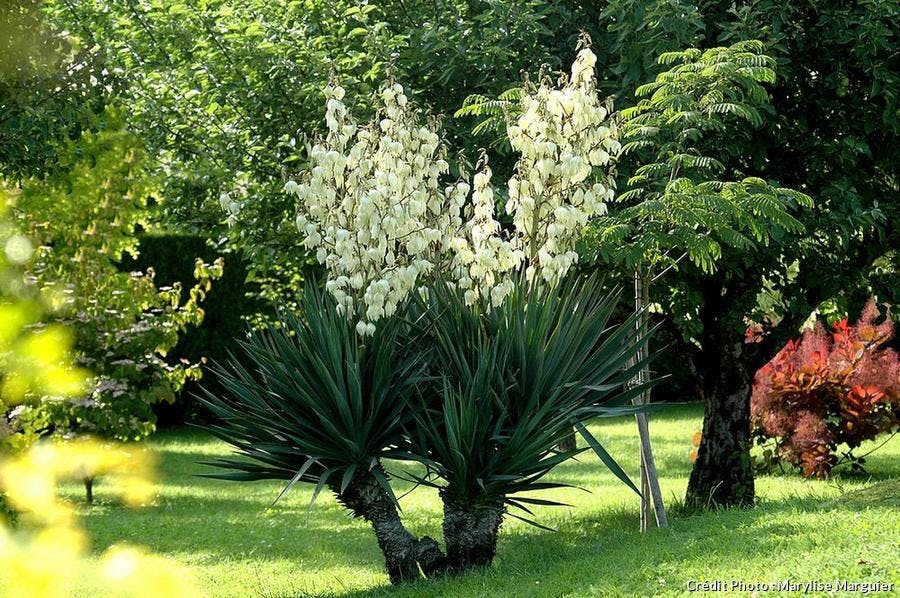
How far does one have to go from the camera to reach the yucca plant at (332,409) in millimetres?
5465

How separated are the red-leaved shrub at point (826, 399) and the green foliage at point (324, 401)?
21.7 feet

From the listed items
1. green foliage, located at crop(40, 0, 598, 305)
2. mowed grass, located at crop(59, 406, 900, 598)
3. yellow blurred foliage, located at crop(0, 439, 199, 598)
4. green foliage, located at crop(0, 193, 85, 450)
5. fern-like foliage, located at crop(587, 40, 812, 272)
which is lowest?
mowed grass, located at crop(59, 406, 900, 598)

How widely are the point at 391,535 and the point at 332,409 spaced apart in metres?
0.87

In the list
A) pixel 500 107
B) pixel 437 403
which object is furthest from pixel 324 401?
pixel 500 107

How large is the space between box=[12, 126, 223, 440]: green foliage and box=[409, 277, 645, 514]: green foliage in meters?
5.72

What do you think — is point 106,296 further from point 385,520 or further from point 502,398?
point 502,398

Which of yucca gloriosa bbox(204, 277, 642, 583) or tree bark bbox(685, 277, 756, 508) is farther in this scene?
tree bark bbox(685, 277, 756, 508)

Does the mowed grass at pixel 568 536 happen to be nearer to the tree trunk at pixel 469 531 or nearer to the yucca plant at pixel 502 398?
the tree trunk at pixel 469 531

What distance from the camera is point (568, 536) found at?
27.6 ft

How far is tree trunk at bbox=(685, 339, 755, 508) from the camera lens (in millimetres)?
9164

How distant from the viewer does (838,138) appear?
7988 millimetres

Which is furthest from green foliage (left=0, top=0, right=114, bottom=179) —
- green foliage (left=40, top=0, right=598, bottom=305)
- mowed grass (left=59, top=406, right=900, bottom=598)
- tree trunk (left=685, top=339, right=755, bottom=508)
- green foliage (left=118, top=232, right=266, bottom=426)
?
green foliage (left=118, top=232, right=266, bottom=426)

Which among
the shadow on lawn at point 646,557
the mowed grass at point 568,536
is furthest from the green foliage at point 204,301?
the shadow on lawn at point 646,557

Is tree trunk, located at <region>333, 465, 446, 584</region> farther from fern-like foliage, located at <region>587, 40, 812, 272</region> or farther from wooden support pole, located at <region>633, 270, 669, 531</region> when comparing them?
fern-like foliage, located at <region>587, 40, 812, 272</region>
